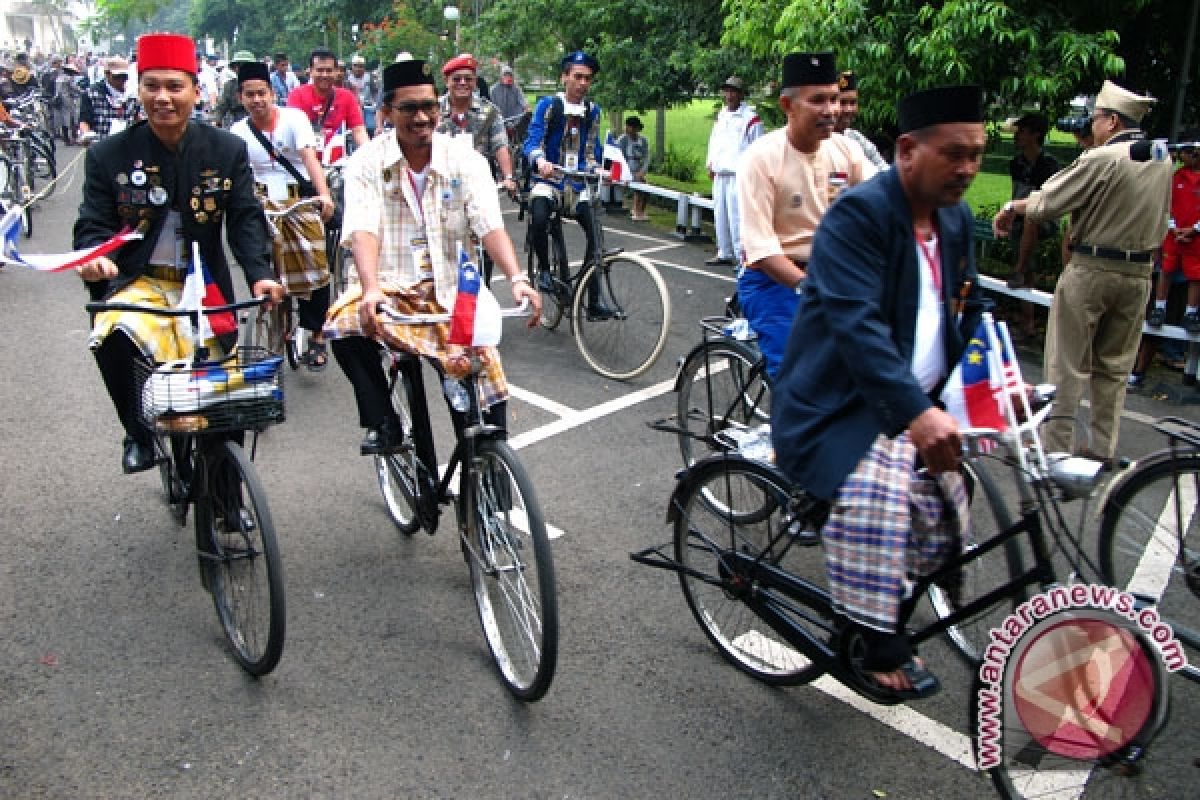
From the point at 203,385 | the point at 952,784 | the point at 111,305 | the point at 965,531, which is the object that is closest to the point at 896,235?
the point at 965,531

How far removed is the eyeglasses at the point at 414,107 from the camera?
4148 millimetres

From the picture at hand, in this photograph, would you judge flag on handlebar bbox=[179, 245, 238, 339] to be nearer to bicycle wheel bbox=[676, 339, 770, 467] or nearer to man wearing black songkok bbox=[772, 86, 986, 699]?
bicycle wheel bbox=[676, 339, 770, 467]

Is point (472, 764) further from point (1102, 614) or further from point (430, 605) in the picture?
point (1102, 614)

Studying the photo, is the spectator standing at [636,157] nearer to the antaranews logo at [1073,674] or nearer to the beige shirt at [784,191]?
the beige shirt at [784,191]

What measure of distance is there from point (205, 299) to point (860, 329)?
2.92 m

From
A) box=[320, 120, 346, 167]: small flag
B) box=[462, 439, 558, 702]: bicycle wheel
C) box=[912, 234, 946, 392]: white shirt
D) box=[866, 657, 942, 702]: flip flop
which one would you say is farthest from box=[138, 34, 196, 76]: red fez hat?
box=[320, 120, 346, 167]: small flag

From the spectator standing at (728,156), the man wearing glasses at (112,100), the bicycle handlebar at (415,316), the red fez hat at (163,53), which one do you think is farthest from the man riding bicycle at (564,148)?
the man wearing glasses at (112,100)

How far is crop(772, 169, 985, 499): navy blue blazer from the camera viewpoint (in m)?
2.91

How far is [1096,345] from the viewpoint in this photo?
5824mm

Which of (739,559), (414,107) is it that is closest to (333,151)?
(414,107)

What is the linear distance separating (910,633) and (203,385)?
250 centimetres

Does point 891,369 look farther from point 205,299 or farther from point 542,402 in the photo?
point 542,402

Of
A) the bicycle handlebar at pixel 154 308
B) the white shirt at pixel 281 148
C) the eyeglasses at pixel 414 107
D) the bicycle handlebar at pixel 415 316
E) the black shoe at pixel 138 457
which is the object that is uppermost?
the eyeglasses at pixel 414 107

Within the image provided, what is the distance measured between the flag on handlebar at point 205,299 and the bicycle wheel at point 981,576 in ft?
9.31
